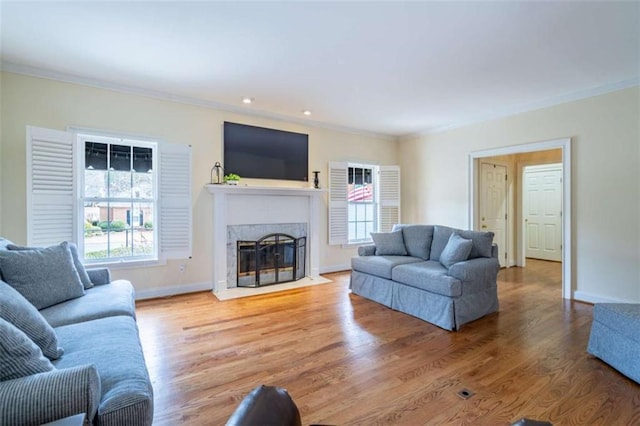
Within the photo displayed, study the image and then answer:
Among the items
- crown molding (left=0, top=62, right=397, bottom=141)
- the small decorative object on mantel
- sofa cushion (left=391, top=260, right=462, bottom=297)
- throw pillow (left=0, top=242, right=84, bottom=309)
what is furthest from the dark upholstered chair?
crown molding (left=0, top=62, right=397, bottom=141)

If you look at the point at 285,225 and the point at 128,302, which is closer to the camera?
the point at 128,302

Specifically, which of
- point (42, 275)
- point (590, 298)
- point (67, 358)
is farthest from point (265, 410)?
point (590, 298)

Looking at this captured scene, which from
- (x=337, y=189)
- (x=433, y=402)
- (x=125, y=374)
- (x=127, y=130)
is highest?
(x=127, y=130)

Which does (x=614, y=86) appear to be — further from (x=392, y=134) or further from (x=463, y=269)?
(x=392, y=134)

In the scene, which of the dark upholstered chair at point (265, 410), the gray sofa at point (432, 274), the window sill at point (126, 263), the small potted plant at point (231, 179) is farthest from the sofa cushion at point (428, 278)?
the window sill at point (126, 263)

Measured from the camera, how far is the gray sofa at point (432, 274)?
10.2 ft

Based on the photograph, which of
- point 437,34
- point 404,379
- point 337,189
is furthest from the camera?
point 337,189

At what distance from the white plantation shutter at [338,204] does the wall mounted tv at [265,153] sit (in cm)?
57

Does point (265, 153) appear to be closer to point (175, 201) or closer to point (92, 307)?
point (175, 201)

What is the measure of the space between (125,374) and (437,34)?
3138mm

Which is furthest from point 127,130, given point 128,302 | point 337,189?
point 337,189

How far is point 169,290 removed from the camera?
4.12 m

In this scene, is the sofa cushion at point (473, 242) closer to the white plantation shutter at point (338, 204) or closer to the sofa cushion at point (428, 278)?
the sofa cushion at point (428, 278)

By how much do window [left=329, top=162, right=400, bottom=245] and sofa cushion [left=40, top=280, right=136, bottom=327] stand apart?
141 inches
